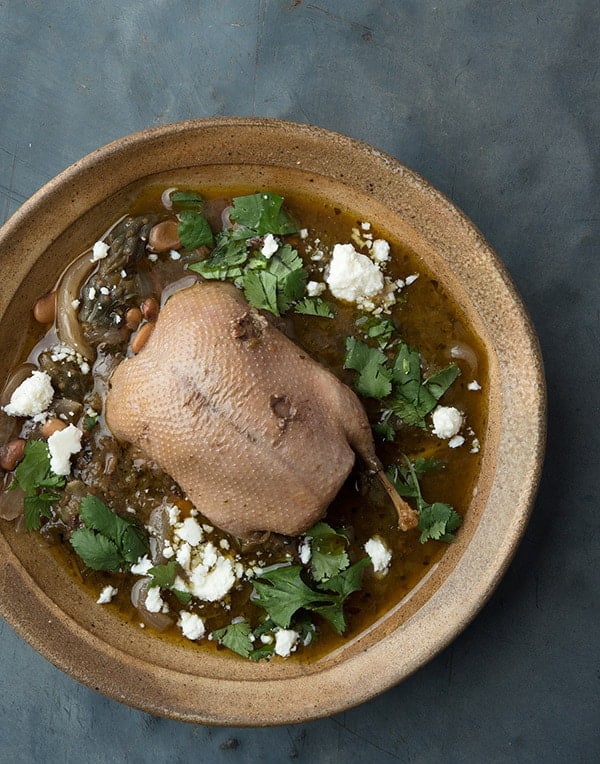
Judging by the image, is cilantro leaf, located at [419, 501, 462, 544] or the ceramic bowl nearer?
the ceramic bowl

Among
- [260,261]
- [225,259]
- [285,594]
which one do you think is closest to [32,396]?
[225,259]

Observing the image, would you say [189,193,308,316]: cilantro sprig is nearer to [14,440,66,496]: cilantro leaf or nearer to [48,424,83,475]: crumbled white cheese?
[48,424,83,475]: crumbled white cheese

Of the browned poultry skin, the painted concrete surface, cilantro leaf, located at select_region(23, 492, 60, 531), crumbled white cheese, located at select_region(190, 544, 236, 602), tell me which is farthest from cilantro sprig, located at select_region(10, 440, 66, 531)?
the painted concrete surface

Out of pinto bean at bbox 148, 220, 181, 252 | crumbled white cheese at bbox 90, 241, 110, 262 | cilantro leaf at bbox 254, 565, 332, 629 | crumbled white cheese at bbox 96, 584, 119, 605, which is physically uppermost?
pinto bean at bbox 148, 220, 181, 252

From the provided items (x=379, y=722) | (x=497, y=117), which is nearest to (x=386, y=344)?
(x=497, y=117)

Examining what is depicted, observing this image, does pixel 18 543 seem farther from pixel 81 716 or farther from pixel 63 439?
pixel 81 716

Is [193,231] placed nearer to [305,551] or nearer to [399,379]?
[399,379]
